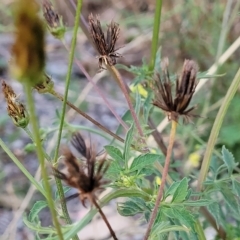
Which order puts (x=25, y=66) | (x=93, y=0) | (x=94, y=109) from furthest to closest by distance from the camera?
(x=93, y=0), (x=94, y=109), (x=25, y=66)

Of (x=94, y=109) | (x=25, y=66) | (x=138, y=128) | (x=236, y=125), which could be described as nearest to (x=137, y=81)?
(x=138, y=128)

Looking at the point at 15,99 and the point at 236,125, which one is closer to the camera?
the point at 15,99

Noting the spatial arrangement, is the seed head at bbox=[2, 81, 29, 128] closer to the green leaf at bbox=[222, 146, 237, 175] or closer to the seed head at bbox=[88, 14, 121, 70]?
the seed head at bbox=[88, 14, 121, 70]

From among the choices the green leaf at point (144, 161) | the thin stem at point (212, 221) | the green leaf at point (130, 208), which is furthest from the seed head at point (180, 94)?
the thin stem at point (212, 221)

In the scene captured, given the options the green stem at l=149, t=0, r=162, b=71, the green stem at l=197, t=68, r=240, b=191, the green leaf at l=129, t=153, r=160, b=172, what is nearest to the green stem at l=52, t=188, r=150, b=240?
the green leaf at l=129, t=153, r=160, b=172

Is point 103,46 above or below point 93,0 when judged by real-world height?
below

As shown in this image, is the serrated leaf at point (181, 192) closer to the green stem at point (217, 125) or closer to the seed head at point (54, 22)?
the green stem at point (217, 125)

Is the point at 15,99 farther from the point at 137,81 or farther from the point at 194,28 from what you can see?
the point at 194,28

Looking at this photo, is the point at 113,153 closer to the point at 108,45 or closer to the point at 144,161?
the point at 144,161
